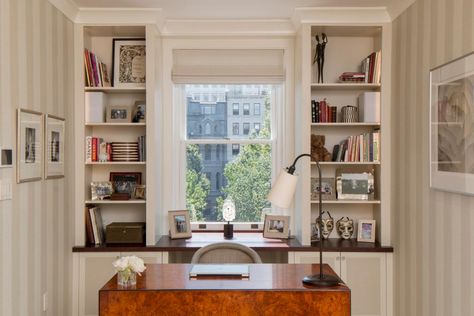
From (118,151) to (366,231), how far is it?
2.31 meters

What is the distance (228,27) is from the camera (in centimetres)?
456

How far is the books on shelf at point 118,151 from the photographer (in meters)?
4.39

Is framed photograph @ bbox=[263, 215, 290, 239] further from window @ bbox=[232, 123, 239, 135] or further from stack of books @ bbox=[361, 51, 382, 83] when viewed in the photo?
stack of books @ bbox=[361, 51, 382, 83]

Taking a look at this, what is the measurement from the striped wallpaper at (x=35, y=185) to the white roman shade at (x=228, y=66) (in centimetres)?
104

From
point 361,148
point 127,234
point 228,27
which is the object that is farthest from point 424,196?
point 127,234

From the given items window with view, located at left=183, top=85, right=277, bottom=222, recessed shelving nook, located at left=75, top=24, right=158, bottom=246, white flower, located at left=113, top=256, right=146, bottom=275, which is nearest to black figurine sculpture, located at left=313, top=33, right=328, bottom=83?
window with view, located at left=183, top=85, right=277, bottom=222

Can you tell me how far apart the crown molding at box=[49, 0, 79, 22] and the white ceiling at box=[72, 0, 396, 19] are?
0.04 metres

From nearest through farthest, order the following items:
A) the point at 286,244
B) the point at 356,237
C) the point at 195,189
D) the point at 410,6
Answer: the point at 410,6, the point at 286,244, the point at 356,237, the point at 195,189

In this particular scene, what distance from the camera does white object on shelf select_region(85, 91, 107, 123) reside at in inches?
171

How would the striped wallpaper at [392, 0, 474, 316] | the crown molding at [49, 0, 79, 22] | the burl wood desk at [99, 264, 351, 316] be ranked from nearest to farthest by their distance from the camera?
1. the burl wood desk at [99, 264, 351, 316]
2. the striped wallpaper at [392, 0, 474, 316]
3. the crown molding at [49, 0, 79, 22]

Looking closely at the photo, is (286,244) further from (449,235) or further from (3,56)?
(3,56)

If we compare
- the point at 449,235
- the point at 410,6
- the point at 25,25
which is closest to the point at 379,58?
the point at 410,6

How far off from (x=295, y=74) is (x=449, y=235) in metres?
2.15

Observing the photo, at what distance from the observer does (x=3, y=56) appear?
2.92 m
